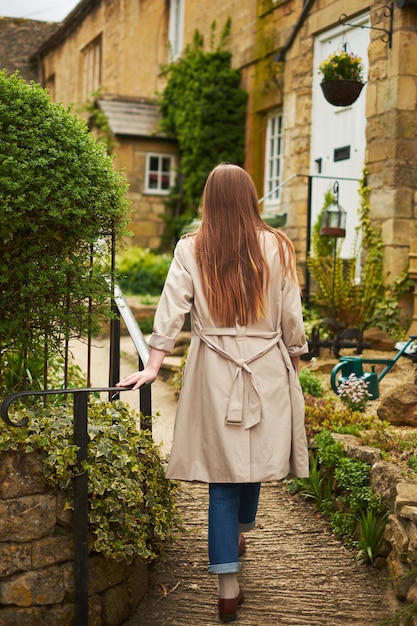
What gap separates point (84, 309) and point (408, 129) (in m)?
5.63

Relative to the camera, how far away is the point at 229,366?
131 inches

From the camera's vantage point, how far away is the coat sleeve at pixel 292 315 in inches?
135

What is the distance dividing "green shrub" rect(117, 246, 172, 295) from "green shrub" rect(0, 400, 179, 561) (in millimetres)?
8153

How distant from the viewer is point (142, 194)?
48.5 ft

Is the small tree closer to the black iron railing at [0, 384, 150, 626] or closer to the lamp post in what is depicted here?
the black iron railing at [0, 384, 150, 626]

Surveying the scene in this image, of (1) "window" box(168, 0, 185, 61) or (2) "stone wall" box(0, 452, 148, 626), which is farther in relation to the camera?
(1) "window" box(168, 0, 185, 61)

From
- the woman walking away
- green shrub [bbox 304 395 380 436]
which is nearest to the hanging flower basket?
green shrub [bbox 304 395 380 436]

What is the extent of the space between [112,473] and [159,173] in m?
11.9

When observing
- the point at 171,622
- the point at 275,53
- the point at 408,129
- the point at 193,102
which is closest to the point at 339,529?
the point at 171,622

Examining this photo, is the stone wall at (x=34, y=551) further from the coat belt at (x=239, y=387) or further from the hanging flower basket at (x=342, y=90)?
the hanging flower basket at (x=342, y=90)

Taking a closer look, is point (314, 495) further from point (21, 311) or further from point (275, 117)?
point (275, 117)

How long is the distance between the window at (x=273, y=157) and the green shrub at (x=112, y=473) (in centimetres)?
846

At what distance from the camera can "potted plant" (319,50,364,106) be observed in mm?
8305

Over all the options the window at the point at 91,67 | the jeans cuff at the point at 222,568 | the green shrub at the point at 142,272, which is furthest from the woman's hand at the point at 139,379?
the window at the point at 91,67
